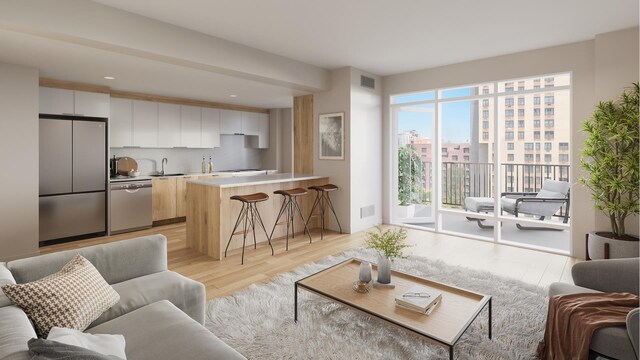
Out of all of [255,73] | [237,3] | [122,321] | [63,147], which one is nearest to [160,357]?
[122,321]

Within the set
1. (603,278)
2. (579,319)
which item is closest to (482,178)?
(603,278)

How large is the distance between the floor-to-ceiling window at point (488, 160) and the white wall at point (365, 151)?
0.31 metres

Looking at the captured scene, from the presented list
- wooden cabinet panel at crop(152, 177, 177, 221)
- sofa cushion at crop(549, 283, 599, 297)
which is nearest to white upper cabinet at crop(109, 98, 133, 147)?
wooden cabinet panel at crop(152, 177, 177, 221)

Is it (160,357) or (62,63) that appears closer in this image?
(160,357)

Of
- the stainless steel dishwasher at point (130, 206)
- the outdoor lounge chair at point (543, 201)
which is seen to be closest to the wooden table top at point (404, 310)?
the outdoor lounge chair at point (543, 201)

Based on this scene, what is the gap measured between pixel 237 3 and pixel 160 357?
2.84 meters

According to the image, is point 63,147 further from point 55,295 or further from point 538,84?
point 538,84

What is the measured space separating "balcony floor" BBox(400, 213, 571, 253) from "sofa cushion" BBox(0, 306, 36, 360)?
515 centimetres

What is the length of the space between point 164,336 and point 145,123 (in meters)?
5.41

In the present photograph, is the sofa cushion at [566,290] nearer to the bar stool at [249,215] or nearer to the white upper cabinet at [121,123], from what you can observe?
the bar stool at [249,215]

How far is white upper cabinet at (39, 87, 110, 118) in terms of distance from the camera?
4.76 metres

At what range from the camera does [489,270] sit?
3.63 meters

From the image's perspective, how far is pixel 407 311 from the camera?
2.09 meters

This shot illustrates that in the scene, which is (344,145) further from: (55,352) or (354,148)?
(55,352)
